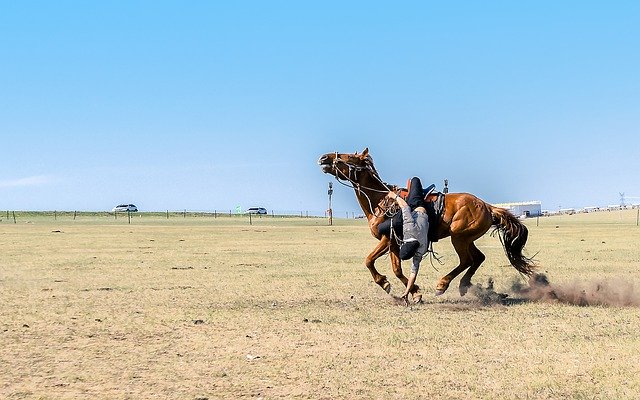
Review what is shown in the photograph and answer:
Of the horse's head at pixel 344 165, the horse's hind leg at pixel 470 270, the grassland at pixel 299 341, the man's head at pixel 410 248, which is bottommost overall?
the grassland at pixel 299 341

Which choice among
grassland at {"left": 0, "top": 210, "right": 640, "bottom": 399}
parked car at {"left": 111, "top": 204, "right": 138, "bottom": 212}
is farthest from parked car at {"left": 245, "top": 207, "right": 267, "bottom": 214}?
grassland at {"left": 0, "top": 210, "right": 640, "bottom": 399}

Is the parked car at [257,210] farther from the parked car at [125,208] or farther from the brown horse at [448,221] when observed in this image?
the brown horse at [448,221]

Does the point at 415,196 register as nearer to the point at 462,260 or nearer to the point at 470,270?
the point at 462,260

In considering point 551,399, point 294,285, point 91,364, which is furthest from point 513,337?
point 294,285

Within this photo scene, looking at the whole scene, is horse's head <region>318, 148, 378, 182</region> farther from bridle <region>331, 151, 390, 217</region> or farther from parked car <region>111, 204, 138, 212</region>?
parked car <region>111, 204, 138, 212</region>

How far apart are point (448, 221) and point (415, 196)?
0.81 m

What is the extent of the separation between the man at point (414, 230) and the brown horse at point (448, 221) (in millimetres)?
432

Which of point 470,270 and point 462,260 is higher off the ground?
point 462,260

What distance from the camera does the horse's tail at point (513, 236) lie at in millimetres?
15805

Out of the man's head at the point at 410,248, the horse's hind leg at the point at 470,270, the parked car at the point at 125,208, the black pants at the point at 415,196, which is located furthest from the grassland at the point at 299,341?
the parked car at the point at 125,208

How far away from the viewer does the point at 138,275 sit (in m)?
21.7

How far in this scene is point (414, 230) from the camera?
14797mm

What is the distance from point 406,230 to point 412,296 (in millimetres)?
1224

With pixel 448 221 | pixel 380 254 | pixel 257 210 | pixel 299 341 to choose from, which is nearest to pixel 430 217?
pixel 448 221
